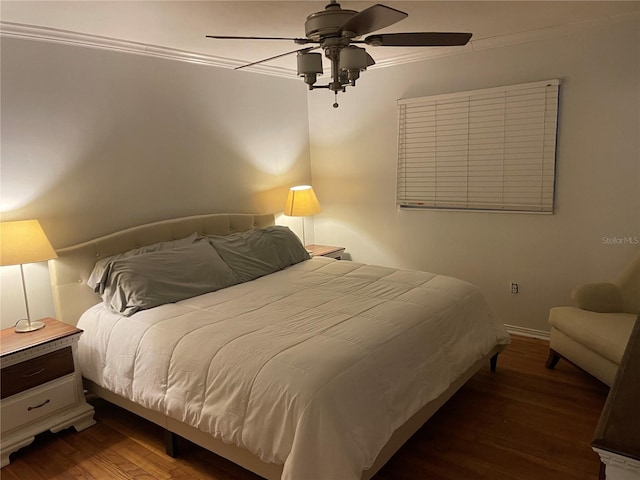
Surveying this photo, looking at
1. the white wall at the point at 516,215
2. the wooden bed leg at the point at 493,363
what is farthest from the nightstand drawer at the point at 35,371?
the white wall at the point at 516,215

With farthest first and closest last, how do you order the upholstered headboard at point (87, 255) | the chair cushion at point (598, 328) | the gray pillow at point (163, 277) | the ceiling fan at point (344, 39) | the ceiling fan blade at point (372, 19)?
the upholstered headboard at point (87, 255) < the gray pillow at point (163, 277) < the chair cushion at point (598, 328) < the ceiling fan at point (344, 39) < the ceiling fan blade at point (372, 19)

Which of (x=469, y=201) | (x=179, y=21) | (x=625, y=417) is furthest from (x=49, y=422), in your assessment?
(x=469, y=201)

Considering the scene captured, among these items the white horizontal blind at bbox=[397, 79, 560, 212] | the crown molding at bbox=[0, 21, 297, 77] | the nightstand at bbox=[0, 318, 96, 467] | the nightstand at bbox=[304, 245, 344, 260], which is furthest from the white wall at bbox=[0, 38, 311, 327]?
the white horizontal blind at bbox=[397, 79, 560, 212]

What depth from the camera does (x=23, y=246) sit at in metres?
2.58

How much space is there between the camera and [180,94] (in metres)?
3.71

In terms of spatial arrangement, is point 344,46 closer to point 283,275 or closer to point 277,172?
point 283,275

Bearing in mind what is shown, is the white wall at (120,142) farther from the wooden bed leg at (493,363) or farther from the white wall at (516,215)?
the wooden bed leg at (493,363)

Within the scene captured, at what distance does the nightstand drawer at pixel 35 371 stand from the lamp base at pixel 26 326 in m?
0.23

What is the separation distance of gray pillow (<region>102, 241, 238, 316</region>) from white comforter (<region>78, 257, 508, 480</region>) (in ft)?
0.31

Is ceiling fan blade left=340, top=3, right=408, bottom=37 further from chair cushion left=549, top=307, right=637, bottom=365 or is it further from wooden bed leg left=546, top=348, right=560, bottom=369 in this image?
wooden bed leg left=546, top=348, right=560, bottom=369

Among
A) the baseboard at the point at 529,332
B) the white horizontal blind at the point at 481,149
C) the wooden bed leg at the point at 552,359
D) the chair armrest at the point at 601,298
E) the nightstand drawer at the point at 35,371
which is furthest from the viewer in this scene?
the baseboard at the point at 529,332

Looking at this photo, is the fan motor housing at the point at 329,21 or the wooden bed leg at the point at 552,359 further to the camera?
the wooden bed leg at the point at 552,359

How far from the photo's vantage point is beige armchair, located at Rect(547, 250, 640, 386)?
2.78 m

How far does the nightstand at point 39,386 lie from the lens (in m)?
2.46
